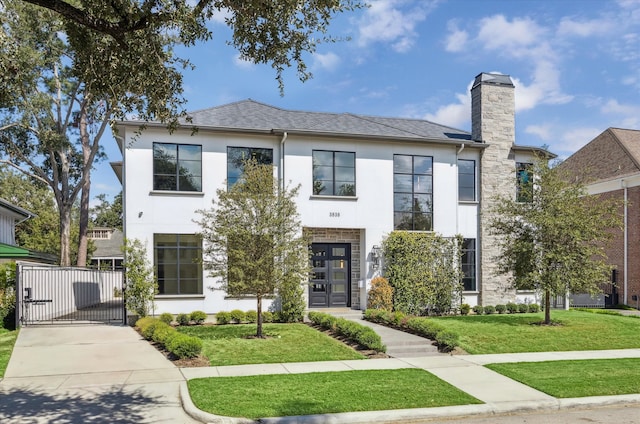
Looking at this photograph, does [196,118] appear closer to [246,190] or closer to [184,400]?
[246,190]

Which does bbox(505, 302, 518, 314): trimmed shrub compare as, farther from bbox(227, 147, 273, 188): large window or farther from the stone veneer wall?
bbox(227, 147, 273, 188): large window

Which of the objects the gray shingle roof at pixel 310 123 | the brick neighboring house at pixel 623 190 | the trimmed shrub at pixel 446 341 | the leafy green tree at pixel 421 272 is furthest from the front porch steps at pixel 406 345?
the brick neighboring house at pixel 623 190

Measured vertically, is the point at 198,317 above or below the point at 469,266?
below

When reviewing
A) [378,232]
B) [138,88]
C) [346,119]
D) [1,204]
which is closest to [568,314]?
[378,232]

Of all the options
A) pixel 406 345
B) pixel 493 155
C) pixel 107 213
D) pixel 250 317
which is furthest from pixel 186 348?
pixel 107 213

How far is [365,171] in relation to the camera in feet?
60.8

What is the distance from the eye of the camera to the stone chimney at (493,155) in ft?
64.1

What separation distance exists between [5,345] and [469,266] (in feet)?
51.4

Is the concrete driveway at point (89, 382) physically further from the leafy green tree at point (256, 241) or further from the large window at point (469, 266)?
the large window at point (469, 266)

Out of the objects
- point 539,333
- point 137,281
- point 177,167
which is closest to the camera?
point 539,333

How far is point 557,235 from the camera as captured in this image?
49.6 ft

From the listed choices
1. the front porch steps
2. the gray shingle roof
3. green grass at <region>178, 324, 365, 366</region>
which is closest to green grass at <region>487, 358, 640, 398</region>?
the front porch steps

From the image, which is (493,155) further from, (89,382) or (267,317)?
(89,382)

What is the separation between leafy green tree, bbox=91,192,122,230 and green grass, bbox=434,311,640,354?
174 feet
